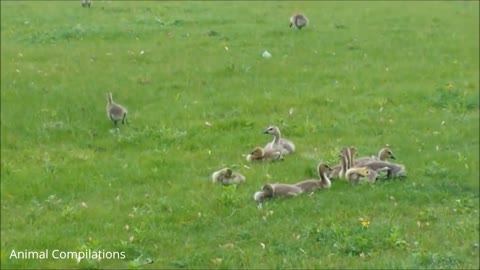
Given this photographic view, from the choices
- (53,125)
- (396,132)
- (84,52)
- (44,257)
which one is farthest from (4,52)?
(44,257)

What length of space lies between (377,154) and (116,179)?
4577 mm

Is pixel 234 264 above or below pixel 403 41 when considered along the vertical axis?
below

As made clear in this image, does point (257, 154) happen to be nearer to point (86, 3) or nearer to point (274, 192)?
point (274, 192)

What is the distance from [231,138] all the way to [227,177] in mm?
2794

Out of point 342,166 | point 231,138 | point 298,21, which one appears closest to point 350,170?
point 342,166

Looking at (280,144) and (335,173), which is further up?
(280,144)

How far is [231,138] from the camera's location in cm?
1549

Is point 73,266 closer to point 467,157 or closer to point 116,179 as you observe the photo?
point 116,179

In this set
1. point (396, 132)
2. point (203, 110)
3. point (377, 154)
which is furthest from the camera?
point (203, 110)

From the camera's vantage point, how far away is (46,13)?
32312 mm

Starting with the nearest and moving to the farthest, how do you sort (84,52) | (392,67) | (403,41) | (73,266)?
(73,266), (392,67), (84,52), (403,41)

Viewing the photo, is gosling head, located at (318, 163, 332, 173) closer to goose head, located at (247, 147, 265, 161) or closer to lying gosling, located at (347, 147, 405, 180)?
lying gosling, located at (347, 147, 405, 180)

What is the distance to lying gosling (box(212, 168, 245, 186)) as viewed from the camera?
12758mm

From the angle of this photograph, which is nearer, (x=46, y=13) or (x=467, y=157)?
(x=467, y=157)
